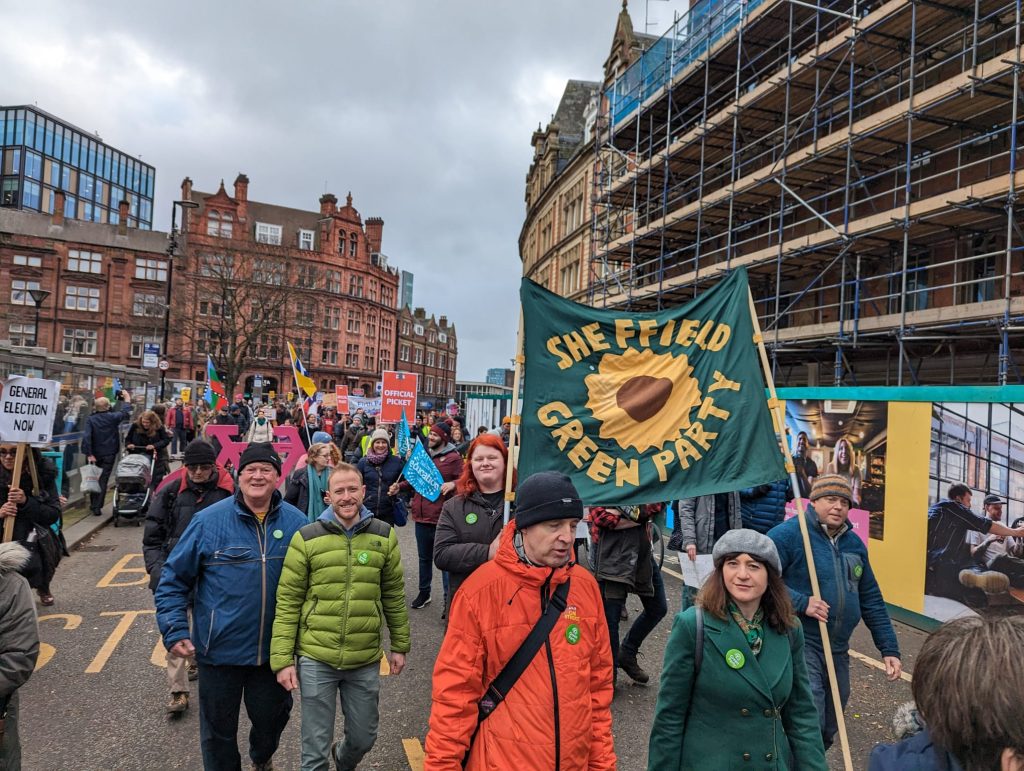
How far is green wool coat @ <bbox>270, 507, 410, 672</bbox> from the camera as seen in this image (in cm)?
325

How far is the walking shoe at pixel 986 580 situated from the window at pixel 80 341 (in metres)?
61.8

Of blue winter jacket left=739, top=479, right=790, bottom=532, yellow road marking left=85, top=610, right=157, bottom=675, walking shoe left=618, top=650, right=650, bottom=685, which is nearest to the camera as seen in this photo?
walking shoe left=618, top=650, right=650, bottom=685

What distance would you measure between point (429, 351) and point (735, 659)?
320ft

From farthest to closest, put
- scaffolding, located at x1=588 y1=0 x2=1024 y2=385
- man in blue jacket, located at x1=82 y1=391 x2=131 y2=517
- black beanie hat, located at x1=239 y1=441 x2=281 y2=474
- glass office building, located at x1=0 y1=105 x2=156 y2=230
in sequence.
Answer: glass office building, located at x1=0 y1=105 x2=156 y2=230 → scaffolding, located at x1=588 y1=0 x2=1024 y2=385 → man in blue jacket, located at x1=82 y1=391 x2=131 y2=517 → black beanie hat, located at x1=239 y1=441 x2=281 y2=474

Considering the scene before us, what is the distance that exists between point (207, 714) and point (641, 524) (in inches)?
118

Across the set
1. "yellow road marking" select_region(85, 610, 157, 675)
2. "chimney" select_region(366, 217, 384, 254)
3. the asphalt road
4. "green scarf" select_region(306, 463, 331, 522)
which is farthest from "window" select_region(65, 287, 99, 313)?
"green scarf" select_region(306, 463, 331, 522)

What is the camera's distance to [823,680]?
3531 millimetres

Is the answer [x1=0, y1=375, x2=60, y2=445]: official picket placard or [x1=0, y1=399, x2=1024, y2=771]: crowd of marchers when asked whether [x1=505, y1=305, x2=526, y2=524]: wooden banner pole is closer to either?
[x1=0, y1=399, x2=1024, y2=771]: crowd of marchers

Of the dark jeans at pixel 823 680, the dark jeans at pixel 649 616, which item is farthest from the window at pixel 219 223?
the dark jeans at pixel 823 680

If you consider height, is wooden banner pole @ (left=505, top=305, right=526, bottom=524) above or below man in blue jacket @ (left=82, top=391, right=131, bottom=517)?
above

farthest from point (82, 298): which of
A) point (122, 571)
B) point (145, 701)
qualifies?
point (145, 701)

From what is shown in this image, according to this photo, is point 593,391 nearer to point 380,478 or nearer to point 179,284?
point 380,478

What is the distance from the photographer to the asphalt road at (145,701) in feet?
12.9

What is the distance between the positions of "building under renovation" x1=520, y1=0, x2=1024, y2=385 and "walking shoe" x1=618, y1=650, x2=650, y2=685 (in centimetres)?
1071
